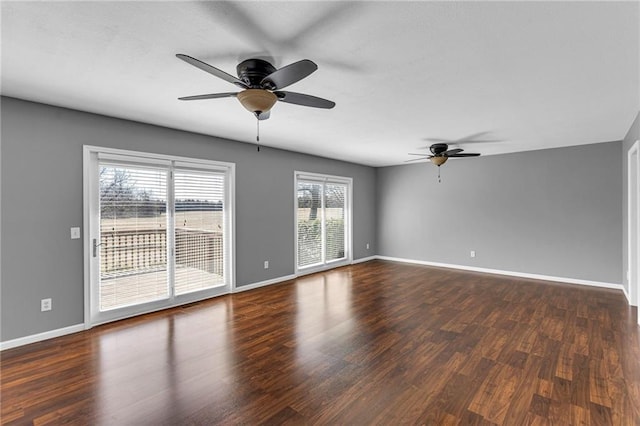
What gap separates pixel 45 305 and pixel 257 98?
3209 millimetres

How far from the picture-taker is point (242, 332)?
11.2ft

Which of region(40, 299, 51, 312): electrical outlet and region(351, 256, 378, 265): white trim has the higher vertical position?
region(40, 299, 51, 312): electrical outlet

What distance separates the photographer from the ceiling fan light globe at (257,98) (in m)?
2.27

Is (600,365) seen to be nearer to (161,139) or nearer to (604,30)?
(604,30)

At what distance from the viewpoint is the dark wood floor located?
2066mm

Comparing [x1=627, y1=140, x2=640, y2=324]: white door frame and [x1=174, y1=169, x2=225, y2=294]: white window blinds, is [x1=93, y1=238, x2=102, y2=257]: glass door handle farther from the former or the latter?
[x1=627, y1=140, x2=640, y2=324]: white door frame

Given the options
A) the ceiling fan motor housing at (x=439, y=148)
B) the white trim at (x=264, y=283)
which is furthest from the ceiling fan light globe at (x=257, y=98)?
the ceiling fan motor housing at (x=439, y=148)

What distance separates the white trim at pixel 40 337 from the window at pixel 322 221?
356 centimetres

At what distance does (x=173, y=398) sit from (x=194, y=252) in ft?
8.49

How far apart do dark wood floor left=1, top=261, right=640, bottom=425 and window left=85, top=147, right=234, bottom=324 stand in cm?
32

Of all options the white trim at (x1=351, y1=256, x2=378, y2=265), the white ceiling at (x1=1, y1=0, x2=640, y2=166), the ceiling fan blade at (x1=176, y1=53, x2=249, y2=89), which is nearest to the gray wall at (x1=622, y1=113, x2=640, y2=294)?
the white ceiling at (x1=1, y1=0, x2=640, y2=166)

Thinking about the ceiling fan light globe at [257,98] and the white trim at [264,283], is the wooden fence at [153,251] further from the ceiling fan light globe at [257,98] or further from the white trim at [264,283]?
the ceiling fan light globe at [257,98]

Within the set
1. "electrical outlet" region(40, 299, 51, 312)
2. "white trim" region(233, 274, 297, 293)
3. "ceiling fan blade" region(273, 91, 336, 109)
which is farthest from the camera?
"white trim" region(233, 274, 297, 293)

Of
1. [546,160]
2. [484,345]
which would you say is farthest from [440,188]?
[484,345]
